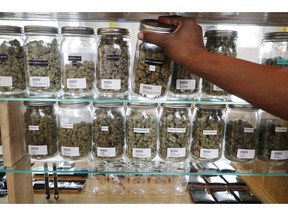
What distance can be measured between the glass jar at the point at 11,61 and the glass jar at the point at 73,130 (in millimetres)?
123

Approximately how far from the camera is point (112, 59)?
0.72 meters

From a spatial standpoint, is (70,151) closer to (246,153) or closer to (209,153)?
(209,153)

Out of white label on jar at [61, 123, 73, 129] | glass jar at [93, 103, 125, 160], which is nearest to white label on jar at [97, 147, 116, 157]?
glass jar at [93, 103, 125, 160]

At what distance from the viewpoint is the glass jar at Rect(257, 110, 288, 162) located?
2.54ft

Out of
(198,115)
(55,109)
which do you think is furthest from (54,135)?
(198,115)

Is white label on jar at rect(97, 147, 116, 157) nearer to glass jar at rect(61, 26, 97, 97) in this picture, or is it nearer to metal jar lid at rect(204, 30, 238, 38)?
glass jar at rect(61, 26, 97, 97)

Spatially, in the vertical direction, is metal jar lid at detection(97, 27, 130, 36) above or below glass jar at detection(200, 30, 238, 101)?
above

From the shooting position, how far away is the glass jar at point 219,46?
724 mm

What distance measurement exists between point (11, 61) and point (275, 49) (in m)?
0.72

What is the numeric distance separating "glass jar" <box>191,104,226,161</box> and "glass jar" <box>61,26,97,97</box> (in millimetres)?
317

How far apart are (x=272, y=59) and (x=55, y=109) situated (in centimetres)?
63

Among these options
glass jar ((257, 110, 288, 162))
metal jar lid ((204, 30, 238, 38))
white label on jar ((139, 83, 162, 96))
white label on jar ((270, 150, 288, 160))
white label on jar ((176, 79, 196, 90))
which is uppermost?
metal jar lid ((204, 30, 238, 38))

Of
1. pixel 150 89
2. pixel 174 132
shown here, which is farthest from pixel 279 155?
pixel 150 89

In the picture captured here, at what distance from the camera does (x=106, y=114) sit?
2.60ft
